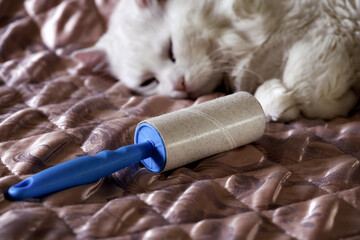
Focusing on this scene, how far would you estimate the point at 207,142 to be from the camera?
854 millimetres

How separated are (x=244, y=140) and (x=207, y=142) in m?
0.11

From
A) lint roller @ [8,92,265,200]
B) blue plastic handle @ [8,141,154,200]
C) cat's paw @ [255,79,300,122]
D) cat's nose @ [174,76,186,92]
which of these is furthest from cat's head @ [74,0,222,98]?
blue plastic handle @ [8,141,154,200]

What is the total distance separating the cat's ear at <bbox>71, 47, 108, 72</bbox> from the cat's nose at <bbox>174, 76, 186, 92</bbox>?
0.38 meters

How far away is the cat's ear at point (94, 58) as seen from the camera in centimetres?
152

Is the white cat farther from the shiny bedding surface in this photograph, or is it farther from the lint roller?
the lint roller

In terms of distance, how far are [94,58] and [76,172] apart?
866 millimetres

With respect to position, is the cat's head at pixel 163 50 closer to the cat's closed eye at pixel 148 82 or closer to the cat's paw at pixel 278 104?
the cat's closed eye at pixel 148 82

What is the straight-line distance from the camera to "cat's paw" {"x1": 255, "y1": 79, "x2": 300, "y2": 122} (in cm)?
113

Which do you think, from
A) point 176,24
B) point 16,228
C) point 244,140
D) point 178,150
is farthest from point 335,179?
point 176,24

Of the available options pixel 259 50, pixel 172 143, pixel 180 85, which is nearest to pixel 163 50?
pixel 180 85

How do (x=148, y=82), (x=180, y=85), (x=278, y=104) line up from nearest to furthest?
(x=278, y=104) → (x=180, y=85) → (x=148, y=82)

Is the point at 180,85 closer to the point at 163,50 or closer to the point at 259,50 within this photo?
the point at 163,50

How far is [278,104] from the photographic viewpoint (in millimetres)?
1125

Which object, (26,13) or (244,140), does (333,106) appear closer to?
(244,140)
